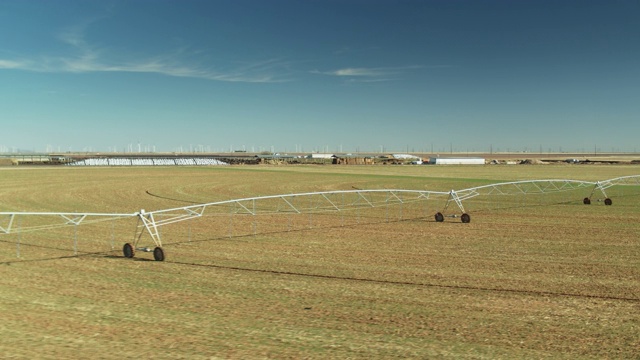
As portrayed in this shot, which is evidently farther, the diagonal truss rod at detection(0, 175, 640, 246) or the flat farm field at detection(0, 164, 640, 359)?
the diagonal truss rod at detection(0, 175, 640, 246)

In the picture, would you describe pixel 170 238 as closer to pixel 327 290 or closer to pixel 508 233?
pixel 327 290

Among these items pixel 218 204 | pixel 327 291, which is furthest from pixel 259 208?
pixel 327 291

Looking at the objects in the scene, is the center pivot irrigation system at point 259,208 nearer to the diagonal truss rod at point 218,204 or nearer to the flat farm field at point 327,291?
the diagonal truss rod at point 218,204

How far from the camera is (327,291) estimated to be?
1711cm

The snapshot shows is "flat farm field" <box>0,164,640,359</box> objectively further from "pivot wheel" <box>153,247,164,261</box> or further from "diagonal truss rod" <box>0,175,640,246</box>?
"diagonal truss rod" <box>0,175,640,246</box>

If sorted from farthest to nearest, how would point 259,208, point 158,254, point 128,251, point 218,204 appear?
1. point 259,208
2. point 218,204
3. point 128,251
4. point 158,254

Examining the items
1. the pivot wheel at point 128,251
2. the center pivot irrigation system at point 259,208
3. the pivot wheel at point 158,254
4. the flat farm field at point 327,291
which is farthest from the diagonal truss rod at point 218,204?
the flat farm field at point 327,291

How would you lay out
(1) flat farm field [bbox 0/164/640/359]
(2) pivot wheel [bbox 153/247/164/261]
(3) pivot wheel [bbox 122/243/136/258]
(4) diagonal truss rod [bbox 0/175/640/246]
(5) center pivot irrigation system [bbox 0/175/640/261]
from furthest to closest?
(4) diagonal truss rod [bbox 0/175/640/246], (5) center pivot irrigation system [bbox 0/175/640/261], (3) pivot wheel [bbox 122/243/136/258], (2) pivot wheel [bbox 153/247/164/261], (1) flat farm field [bbox 0/164/640/359]

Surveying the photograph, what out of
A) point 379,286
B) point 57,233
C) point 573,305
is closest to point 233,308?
point 379,286

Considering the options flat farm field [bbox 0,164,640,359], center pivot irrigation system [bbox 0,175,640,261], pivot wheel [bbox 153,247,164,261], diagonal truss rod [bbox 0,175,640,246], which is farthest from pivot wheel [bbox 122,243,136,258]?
pivot wheel [bbox 153,247,164,261]

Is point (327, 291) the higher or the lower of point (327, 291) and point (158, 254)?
the lower

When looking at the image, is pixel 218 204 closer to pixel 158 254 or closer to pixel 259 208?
pixel 259 208

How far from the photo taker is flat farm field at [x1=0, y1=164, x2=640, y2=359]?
12195 millimetres

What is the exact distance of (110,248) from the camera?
25.3 metres
